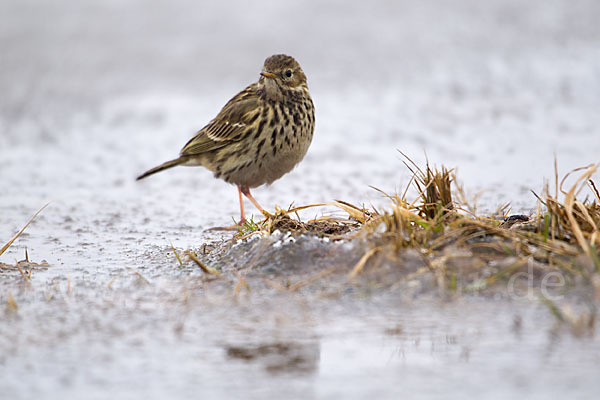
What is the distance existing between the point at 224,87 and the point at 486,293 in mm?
7214

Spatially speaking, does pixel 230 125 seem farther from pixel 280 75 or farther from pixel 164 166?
pixel 164 166

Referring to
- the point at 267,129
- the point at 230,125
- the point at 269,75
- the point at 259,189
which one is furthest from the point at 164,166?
the point at 259,189

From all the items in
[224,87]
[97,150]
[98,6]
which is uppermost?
[98,6]

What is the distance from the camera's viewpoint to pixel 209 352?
345cm

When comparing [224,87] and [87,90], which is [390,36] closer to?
[224,87]

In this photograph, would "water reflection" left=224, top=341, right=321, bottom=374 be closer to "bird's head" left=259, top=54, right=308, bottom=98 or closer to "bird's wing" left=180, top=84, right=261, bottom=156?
"bird's wing" left=180, top=84, right=261, bottom=156

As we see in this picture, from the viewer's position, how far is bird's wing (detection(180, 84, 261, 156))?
6.36 m

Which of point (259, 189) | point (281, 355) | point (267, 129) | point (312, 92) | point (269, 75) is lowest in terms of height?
point (281, 355)

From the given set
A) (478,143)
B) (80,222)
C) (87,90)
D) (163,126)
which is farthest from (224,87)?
(80,222)

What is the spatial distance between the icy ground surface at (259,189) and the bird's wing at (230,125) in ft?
1.98

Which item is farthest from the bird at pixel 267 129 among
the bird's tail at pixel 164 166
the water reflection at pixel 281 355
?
the water reflection at pixel 281 355

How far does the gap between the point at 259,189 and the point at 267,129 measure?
186cm

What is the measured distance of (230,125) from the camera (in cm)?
649

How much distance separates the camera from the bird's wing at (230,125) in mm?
6363
